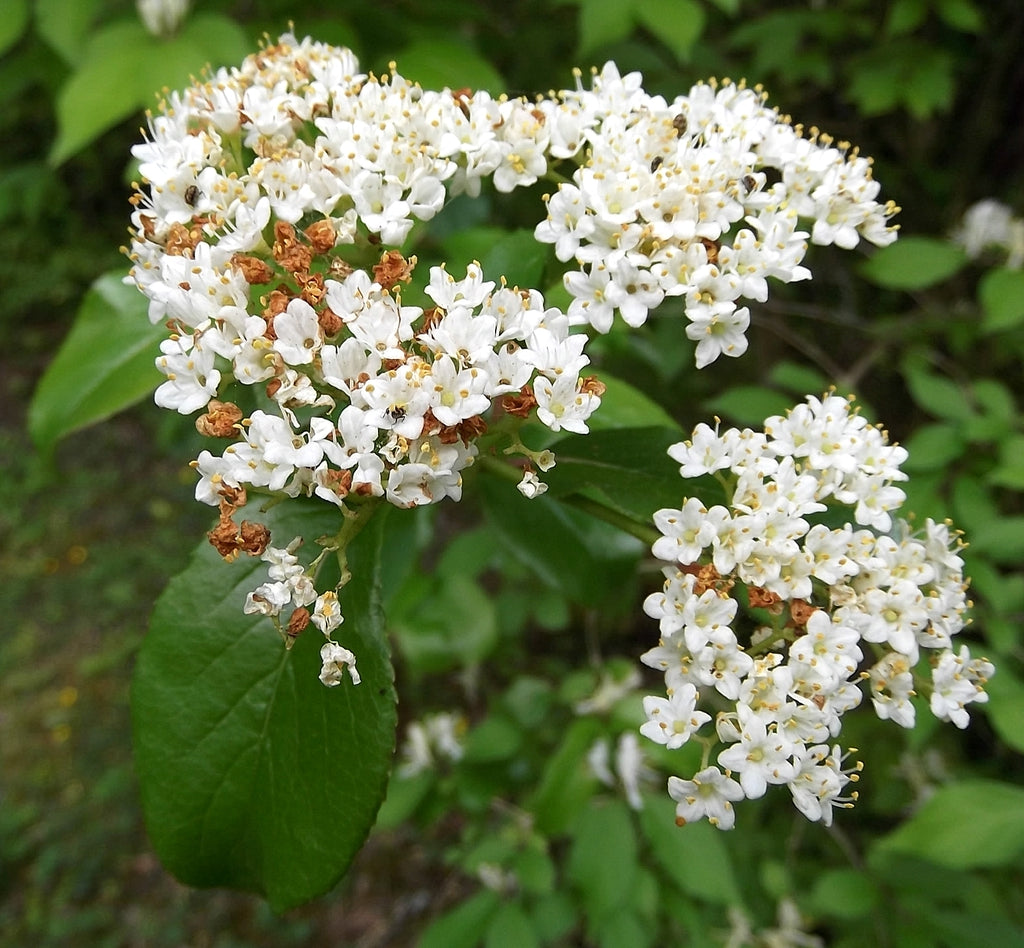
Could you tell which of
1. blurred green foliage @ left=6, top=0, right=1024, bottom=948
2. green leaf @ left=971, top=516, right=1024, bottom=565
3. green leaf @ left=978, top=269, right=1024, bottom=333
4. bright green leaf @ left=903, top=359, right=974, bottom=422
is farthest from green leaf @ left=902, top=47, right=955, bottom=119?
green leaf @ left=971, top=516, right=1024, bottom=565

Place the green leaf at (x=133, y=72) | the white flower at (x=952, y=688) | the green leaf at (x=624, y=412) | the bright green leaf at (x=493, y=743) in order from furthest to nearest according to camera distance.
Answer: the bright green leaf at (x=493, y=743)
the green leaf at (x=133, y=72)
the green leaf at (x=624, y=412)
the white flower at (x=952, y=688)

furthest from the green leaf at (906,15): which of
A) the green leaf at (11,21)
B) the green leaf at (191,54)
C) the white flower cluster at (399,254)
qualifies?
the green leaf at (11,21)

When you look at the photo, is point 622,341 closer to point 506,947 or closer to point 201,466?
point 201,466

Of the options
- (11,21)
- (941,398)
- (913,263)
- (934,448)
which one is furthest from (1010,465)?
(11,21)

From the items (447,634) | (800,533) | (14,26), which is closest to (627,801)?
(447,634)

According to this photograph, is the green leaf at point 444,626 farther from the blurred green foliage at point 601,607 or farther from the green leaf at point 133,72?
the green leaf at point 133,72

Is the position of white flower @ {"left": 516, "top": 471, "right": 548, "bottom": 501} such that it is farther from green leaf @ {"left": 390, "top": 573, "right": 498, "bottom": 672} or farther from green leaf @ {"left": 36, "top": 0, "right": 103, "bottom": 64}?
green leaf @ {"left": 36, "top": 0, "right": 103, "bottom": 64}
